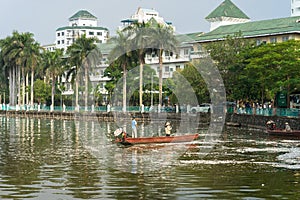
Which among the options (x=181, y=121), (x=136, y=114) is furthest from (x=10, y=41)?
(x=181, y=121)

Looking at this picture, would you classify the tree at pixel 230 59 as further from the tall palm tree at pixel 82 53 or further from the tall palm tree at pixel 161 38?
the tall palm tree at pixel 82 53

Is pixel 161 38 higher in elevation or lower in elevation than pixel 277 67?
higher

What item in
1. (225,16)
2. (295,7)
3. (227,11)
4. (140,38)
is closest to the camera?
(140,38)

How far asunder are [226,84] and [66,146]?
40.1 m

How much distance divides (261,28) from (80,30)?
9522 cm

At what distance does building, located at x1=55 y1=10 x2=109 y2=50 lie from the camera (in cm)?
18525

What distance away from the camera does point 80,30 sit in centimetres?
18575

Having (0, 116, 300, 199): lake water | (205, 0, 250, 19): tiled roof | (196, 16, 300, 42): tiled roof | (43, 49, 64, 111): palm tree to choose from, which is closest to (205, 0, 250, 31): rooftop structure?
(205, 0, 250, 19): tiled roof

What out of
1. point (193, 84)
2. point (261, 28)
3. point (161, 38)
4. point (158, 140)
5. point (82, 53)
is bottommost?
point (158, 140)

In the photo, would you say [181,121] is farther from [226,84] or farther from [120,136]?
[120,136]

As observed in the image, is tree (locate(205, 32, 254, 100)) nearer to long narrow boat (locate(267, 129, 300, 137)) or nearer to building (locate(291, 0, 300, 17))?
long narrow boat (locate(267, 129, 300, 137))

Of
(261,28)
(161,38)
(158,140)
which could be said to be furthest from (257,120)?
(261,28)

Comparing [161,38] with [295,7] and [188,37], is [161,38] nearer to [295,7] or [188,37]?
[188,37]

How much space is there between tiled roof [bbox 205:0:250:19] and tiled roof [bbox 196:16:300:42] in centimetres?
1032
